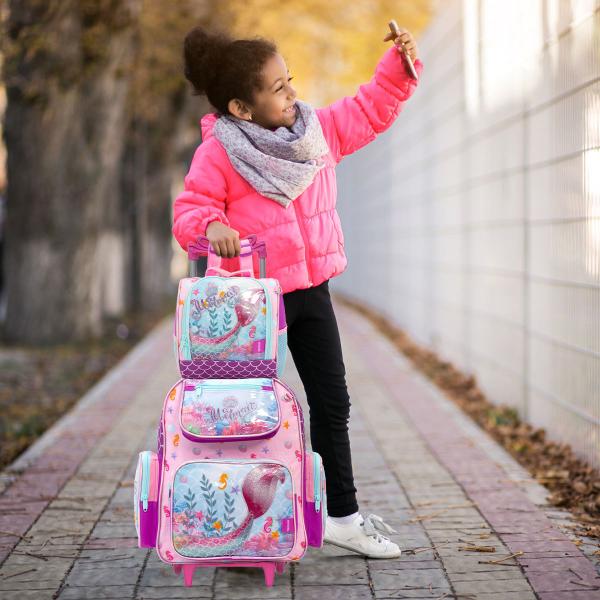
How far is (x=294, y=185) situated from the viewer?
3.97 m

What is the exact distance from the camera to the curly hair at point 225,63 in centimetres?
400

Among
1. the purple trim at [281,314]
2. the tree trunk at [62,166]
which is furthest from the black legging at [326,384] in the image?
the tree trunk at [62,166]

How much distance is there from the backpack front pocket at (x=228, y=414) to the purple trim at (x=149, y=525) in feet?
1.05

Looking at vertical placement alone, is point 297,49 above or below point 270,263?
above

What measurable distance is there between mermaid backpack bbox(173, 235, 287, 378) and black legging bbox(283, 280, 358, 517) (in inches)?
12.6

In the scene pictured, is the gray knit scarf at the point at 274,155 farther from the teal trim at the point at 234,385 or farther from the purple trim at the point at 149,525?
the purple trim at the point at 149,525

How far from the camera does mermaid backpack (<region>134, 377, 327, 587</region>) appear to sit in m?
3.71

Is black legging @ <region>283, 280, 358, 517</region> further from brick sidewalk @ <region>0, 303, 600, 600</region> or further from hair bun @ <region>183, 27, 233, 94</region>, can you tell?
hair bun @ <region>183, 27, 233, 94</region>

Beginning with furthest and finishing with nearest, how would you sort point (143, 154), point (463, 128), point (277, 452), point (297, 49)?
1. point (297, 49)
2. point (143, 154)
3. point (463, 128)
4. point (277, 452)

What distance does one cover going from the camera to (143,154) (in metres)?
17.0

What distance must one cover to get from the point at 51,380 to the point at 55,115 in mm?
3199

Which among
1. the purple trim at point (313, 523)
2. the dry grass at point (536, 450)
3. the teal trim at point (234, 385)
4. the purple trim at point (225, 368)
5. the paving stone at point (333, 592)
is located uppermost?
the purple trim at point (225, 368)

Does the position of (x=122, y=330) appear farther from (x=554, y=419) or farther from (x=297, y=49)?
(x=297, y=49)

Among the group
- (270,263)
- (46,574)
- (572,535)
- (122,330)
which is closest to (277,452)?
(270,263)
